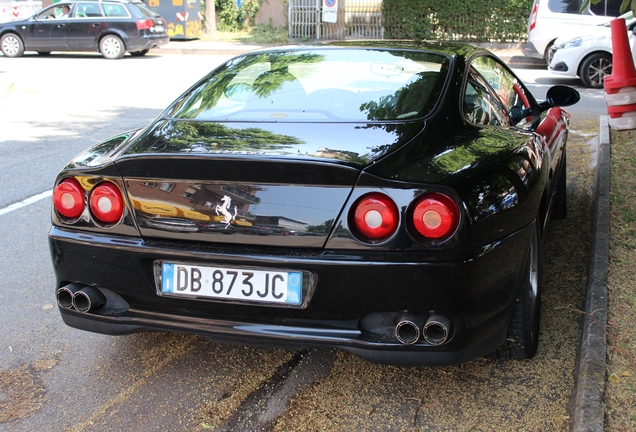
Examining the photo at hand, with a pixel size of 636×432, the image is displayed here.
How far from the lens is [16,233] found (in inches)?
201

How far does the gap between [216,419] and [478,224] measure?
127cm

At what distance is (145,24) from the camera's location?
61.7 ft

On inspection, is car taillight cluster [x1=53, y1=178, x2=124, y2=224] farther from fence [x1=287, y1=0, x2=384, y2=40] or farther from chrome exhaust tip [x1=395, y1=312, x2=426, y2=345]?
fence [x1=287, y1=0, x2=384, y2=40]

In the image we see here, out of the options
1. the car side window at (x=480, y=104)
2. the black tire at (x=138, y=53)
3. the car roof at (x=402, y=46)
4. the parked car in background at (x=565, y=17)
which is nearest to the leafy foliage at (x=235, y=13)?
the black tire at (x=138, y=53)

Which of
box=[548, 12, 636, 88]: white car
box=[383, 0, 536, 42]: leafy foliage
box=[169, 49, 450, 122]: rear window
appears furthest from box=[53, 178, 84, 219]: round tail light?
box=[383, 0, 536, 42]: leafy foliage

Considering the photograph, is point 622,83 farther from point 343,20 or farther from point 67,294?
point 343,20

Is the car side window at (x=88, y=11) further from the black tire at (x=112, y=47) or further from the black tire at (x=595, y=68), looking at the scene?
the black tire at (x=595, y=68)

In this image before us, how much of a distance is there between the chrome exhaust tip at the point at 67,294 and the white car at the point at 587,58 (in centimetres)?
1198

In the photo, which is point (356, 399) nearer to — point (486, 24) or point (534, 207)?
point (534, 207)

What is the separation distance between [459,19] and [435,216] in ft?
64.4

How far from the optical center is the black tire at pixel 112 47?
61.2 ft

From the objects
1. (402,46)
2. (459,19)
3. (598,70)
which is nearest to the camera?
(402,46)

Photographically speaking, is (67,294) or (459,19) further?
(459,19)

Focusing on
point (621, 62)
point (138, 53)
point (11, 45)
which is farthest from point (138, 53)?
point (621, 62)
